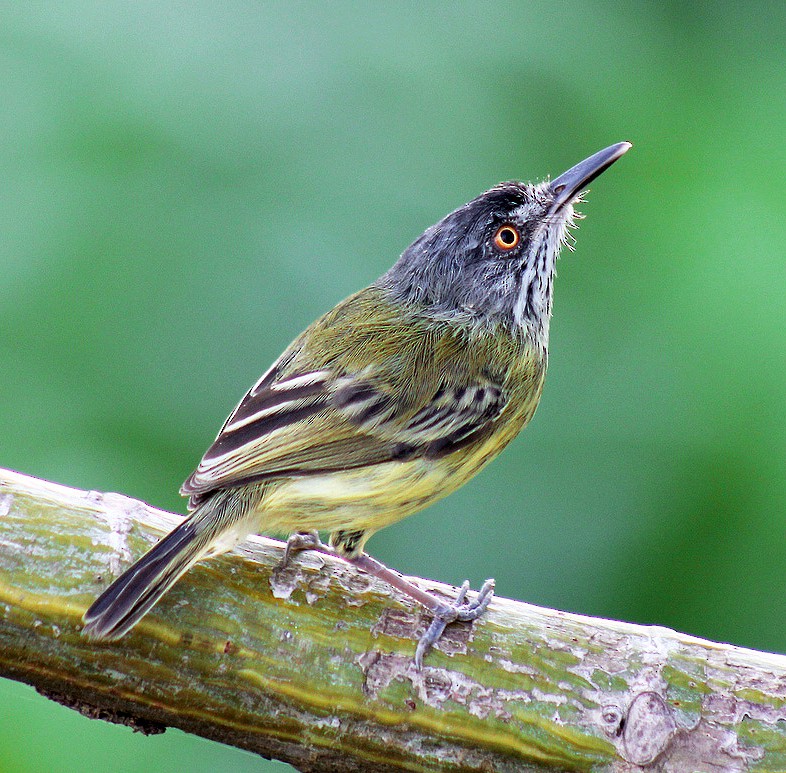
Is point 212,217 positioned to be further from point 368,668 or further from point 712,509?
point 712,509

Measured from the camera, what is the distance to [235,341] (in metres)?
3.37

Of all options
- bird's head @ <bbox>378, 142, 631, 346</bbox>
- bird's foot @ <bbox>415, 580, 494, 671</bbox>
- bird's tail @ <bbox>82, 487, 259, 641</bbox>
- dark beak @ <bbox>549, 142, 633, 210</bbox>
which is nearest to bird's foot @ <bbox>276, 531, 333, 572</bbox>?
bird's tail @ <bbox>82, 487, 259, 641</bbox>

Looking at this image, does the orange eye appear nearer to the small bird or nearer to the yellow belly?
the small bird

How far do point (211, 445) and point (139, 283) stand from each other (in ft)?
1.76

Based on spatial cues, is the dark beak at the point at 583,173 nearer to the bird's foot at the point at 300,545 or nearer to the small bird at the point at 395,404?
the small bird at the point at 395,404

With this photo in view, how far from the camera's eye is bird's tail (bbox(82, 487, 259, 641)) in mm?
2572

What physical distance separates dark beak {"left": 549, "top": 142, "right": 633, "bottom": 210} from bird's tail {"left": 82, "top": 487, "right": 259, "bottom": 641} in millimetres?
1385

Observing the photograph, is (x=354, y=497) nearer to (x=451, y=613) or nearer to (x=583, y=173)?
(x=451, y=613)

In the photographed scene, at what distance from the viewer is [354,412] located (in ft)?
10.5

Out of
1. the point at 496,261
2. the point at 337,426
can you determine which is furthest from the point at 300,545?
the point at 496,261

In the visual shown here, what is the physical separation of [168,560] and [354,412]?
727 mm

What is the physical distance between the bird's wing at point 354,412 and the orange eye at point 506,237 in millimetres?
456

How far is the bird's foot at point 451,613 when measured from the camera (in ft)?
9.23

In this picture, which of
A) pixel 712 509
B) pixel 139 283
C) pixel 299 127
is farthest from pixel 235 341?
pixel 712 509
